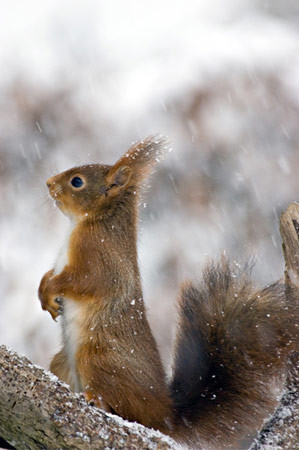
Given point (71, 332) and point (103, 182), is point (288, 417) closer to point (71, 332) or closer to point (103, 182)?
point (71, 332)

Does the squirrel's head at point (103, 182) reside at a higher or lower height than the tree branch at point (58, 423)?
higher

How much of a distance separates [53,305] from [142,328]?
22 cm

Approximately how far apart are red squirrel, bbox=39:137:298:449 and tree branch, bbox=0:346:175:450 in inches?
9.2

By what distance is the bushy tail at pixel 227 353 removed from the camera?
4.77 feet

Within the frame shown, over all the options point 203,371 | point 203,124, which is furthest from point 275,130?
point 203,371

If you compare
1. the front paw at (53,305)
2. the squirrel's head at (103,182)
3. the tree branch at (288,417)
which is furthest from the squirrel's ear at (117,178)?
the tree branch at (288,417)

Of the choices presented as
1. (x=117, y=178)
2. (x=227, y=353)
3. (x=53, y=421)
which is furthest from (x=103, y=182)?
(x=53, y=421)

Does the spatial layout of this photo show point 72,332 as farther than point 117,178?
No

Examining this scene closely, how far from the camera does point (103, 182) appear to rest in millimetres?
1652

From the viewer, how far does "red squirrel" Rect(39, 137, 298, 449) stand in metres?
1.46

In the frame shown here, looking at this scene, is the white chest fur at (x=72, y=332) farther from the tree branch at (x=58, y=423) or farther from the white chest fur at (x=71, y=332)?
the tree branch at (x=58, y=423)

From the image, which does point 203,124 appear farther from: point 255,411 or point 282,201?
point 255,411

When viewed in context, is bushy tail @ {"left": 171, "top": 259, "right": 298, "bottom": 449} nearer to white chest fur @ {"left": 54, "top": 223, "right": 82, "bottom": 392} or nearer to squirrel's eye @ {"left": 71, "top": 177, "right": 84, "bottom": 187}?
white chest fur @ {"left": 54, "top": 223, "right": 82, "bottom": 392}

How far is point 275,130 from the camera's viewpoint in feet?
9.41
